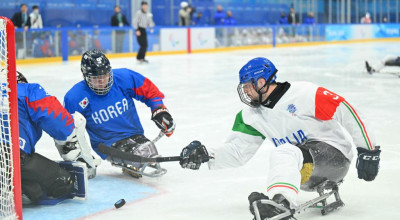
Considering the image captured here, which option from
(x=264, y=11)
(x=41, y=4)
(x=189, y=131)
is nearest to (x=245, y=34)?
(x=264, y=11)

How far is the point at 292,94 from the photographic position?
9.36 feet

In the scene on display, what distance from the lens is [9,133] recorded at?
2633 millimetres

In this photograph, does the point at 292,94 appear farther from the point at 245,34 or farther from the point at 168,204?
the point at 245,34

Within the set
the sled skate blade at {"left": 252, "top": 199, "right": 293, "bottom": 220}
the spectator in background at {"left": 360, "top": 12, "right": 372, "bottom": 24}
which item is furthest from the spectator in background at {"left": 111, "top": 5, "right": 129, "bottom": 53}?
the sled skate blade at {"left": 252, "top": 199, "right": 293, "bottom": 220}

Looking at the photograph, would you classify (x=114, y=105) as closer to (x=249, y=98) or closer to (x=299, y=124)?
(x=249, y=98)

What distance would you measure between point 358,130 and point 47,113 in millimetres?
1468

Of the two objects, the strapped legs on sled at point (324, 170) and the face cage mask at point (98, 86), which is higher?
the face cage mask at point (98, 86)

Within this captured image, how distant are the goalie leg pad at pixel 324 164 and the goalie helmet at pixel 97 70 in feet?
4.44

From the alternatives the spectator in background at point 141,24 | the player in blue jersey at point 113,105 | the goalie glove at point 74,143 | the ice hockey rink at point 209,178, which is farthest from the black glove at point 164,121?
the spectator in background at point 141,24

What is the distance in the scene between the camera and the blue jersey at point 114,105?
12.4ft

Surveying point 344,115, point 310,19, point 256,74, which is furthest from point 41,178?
point 310,19

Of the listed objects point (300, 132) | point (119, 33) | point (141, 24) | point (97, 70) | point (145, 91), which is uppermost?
point (141, 24)

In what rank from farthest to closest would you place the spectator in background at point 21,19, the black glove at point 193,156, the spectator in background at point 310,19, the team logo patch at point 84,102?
1. the spectator in background at point 310,19
2. the spectator in background at point 21,19
3. the team logo patch at point 84,102
4. the black glove at point 193,156

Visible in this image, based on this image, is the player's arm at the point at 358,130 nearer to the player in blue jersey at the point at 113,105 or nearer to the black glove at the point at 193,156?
the black glove at the point at 193,156
